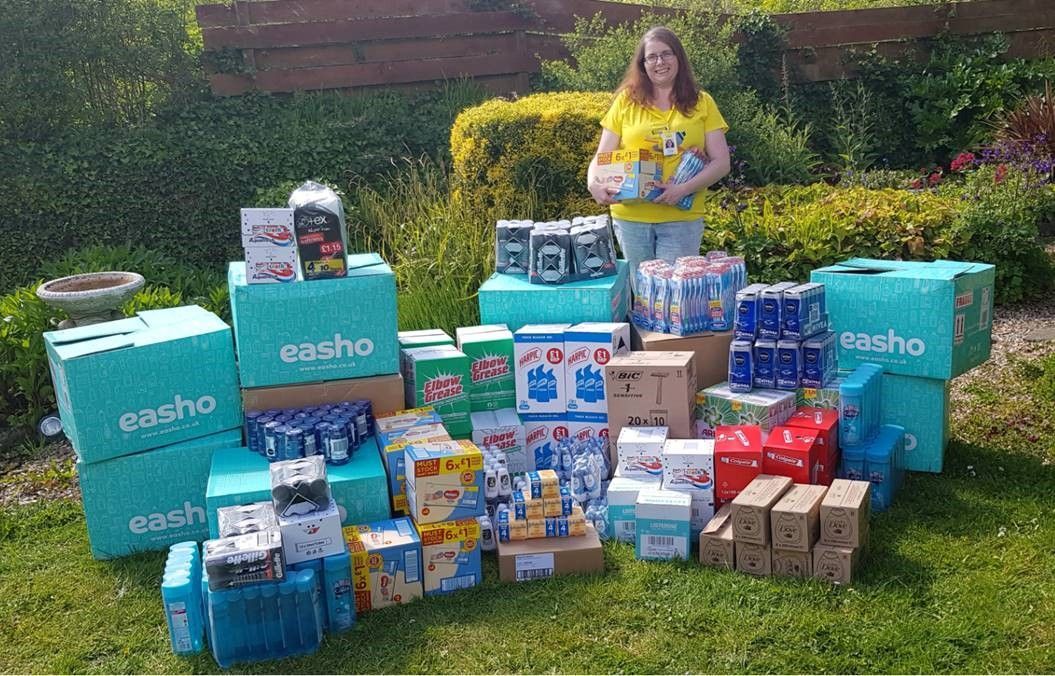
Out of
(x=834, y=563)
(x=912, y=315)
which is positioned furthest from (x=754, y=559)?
(x=912, y=315)

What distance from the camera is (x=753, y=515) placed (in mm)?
3719

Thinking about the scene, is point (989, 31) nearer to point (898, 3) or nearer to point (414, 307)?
point (898, 3)

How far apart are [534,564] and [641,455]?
0.71 m

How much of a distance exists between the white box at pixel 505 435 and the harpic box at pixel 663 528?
0.83 metres

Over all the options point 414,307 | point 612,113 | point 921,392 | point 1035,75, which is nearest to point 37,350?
point 414,307

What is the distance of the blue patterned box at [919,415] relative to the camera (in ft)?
15.1

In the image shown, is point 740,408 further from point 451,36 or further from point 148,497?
point 451,36

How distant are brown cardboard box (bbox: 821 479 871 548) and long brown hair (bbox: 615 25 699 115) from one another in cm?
230

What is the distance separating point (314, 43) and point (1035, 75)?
7.21 metres

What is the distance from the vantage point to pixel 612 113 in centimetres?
539

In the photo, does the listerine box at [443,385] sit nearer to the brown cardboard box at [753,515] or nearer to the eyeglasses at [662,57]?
the brown cardboard box at [753,515]

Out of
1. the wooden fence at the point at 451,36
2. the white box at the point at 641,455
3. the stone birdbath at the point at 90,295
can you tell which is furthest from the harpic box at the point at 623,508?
the wooden fence at the point at 451,36

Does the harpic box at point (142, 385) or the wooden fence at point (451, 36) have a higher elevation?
the wooden fence at point (451, 36)

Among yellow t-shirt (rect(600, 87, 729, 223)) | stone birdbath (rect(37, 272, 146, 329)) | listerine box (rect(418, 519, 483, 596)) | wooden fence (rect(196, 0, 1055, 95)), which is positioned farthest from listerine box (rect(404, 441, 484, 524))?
wooden fence (rect(196, 0, 1055, 95))
